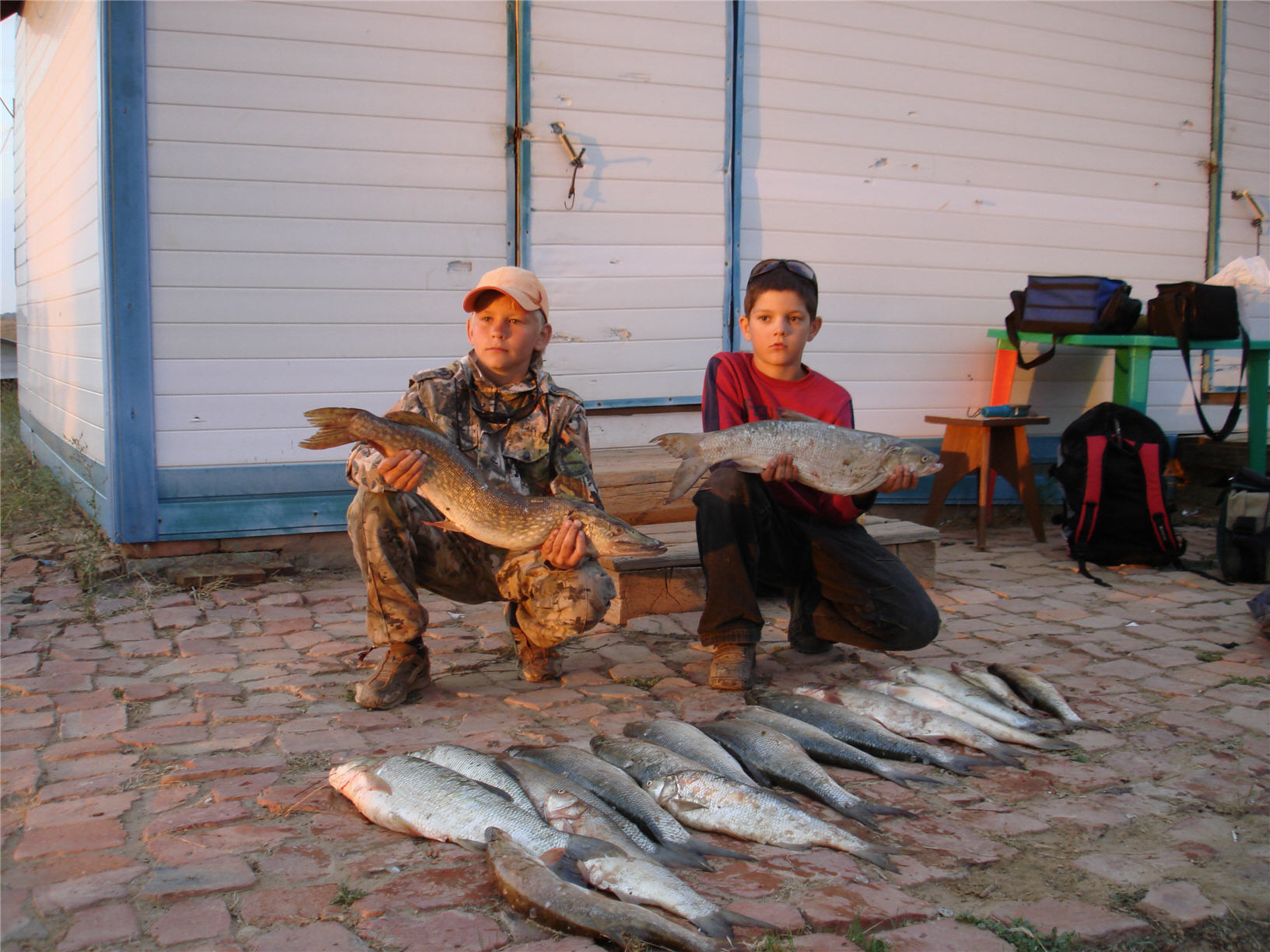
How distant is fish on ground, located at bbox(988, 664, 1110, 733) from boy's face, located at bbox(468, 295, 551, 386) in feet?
7.53

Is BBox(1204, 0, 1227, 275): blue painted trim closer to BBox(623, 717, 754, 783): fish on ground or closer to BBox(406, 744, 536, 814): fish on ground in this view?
BBox(623, 717, 754, 783): fish on ground

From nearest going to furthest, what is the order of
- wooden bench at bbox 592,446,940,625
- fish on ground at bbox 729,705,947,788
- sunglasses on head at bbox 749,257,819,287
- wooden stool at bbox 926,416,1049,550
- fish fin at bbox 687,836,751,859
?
fish fin at bbox 687,836,751,859, fish on ground at bbox 729,705,947,788, sunglasses on head at bbox 749,257,819,287, wooden bench at bbox 592,446,940,625, wooden stool at bbox 926,416,1049,550

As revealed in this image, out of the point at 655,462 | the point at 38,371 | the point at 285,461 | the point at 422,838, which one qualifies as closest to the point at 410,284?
the point at 285,461

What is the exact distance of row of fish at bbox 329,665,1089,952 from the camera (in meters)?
2.23

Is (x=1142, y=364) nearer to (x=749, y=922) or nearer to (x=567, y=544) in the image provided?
(x=567, y=544)

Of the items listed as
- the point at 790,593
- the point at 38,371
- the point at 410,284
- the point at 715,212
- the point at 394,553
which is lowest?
the point at 790,593

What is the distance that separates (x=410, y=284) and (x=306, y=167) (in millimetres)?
889

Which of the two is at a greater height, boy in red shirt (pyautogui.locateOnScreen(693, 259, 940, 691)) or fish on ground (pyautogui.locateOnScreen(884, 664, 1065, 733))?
boy in red shirt (pyautogui.locateOnScreen(693, 259, 940, 691))

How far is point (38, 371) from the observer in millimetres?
9203

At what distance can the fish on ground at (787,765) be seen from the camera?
2902 mm

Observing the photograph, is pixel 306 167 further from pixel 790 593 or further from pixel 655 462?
pixel 790 593

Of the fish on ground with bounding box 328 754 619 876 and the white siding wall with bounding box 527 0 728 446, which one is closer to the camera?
the fish on ground with bounding box 328 754 619 876

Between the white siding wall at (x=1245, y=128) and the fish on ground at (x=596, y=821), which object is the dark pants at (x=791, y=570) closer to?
the fish on ground at (x=596, y=821)

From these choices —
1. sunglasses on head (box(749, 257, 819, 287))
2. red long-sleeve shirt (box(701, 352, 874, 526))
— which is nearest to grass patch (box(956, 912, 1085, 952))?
red long-sleeve shirt (box(701, 352, 874, 526))
